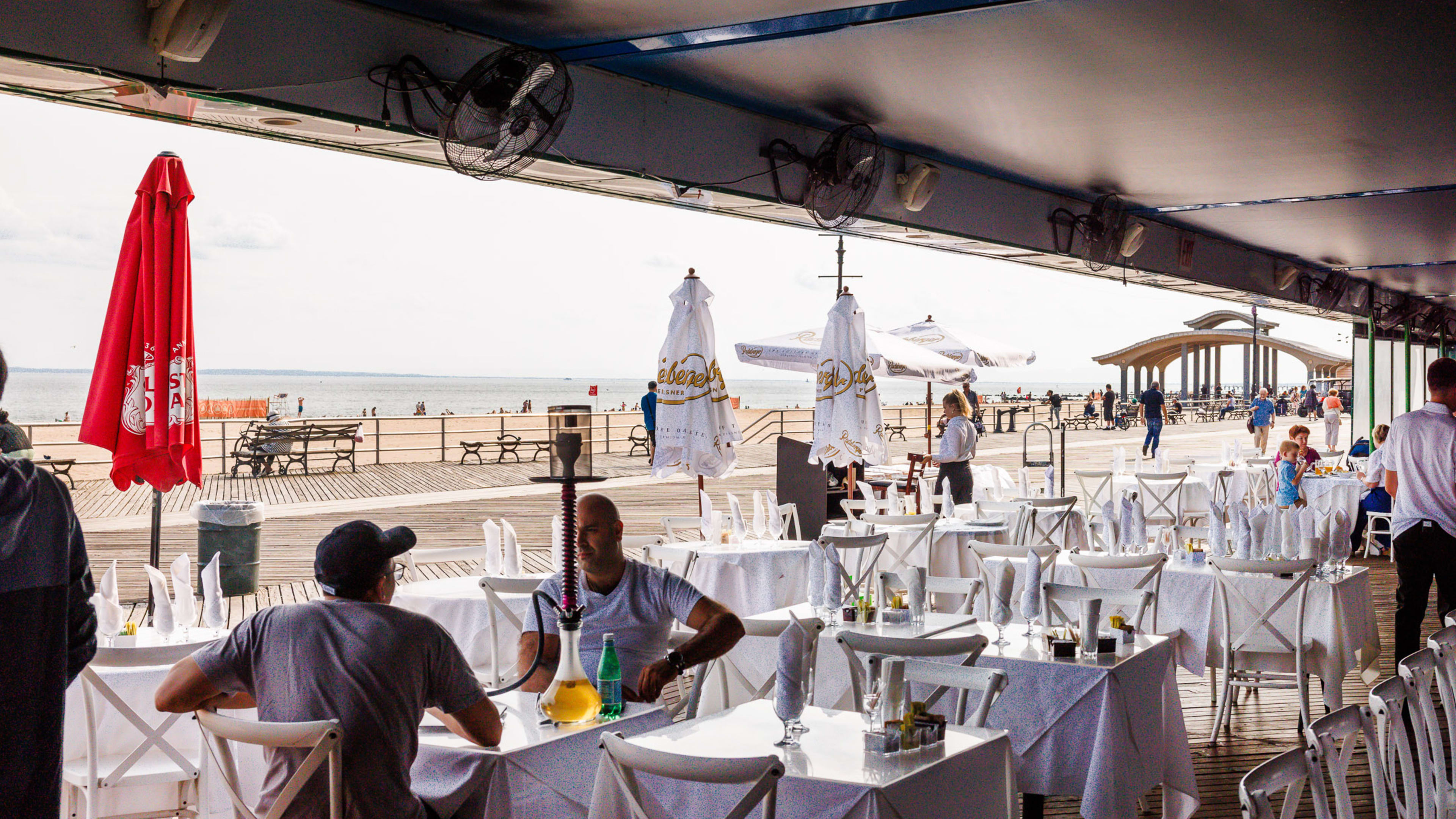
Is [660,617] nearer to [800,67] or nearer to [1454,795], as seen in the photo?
[1454,795]

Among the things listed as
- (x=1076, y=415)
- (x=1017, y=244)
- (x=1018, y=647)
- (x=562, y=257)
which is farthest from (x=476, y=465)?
(x=562, y=257)

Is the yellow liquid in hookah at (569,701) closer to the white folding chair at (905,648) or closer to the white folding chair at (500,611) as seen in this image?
the white folding chair at (905,648)

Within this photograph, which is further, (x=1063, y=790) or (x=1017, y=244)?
(x=1017, y=244)

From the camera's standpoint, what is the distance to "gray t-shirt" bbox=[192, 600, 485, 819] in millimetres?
2512

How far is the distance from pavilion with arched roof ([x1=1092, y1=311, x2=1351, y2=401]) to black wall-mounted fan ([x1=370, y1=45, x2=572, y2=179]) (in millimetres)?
30263

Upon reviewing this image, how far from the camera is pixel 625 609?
12.0 feet

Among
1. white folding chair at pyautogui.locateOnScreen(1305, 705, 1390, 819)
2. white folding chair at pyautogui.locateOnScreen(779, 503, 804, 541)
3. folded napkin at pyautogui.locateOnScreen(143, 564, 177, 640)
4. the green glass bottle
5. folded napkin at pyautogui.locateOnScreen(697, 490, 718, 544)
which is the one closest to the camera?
white folding chair at pyautogui.locateOnScreen(1305, 705, 1390, 819)

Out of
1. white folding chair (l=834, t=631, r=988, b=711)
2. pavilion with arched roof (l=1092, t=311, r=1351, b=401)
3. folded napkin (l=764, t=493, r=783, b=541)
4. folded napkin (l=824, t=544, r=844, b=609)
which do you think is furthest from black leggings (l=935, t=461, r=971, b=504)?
pavilion with arched roof (l=1092, t=311, r=1351, b=401)

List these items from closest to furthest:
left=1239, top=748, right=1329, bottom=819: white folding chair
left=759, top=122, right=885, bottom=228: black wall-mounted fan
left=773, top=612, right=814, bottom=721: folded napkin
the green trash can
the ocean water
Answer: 1. left=1239, top=748, right=1329, bottom=819: white folding chair
2. left=773, top=612, right=814, bottom=721: folded napkin
3. left=759, top=122, right=885, bottom=228: black wall-mounted fan
4. the green trash can
5. the ocean water

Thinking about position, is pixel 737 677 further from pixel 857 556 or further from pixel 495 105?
pixel 495 105

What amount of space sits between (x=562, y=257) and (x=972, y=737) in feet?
236

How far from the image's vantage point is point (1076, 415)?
137ft

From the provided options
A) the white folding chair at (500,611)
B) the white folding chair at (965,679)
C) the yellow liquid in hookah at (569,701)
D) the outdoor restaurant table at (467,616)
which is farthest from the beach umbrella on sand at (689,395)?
the yellow liquid in hookah at (569,701)

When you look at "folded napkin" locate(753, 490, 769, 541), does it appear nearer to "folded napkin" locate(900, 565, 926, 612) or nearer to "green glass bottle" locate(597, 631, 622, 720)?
"folded napkin" locate(900, 565, 926, 612)
